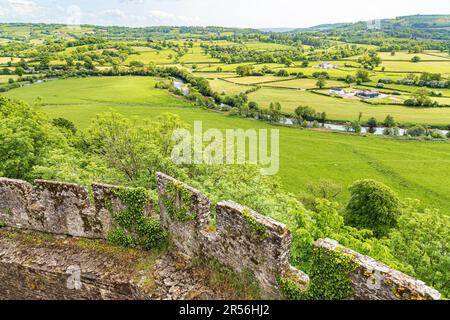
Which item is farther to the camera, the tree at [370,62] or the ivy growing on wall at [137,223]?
the tree at [370,62]

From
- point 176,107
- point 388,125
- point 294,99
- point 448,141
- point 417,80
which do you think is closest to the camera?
point 448,141

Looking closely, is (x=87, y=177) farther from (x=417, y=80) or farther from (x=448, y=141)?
(x=417, y=80)

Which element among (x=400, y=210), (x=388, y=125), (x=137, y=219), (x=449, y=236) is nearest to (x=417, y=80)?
(x=388, y=125)

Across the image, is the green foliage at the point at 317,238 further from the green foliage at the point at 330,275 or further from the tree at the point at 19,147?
the tree at the point at 19,147

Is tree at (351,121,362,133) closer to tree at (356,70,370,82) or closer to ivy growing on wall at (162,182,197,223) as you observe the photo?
tree at (356,70,370,82)

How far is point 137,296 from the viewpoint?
904 centimetres

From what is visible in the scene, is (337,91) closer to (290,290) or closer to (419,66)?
(419,66)

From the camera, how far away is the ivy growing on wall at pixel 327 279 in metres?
6.98

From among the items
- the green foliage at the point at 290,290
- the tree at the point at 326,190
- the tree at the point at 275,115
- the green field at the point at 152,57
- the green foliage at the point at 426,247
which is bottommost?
the tree at the point at 326,190

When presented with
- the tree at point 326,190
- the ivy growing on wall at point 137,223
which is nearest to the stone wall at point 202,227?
the ivy growing on wall at point 137,223

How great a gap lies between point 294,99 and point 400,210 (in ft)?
222

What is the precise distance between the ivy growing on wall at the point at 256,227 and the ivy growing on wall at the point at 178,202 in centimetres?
184

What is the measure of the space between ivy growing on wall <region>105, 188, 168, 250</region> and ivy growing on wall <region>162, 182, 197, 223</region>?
2.36 ft
